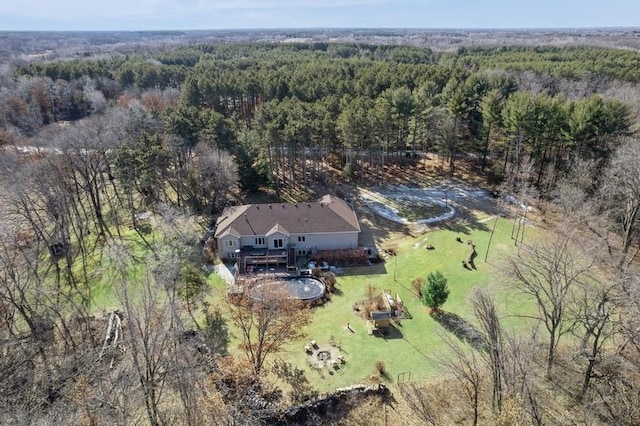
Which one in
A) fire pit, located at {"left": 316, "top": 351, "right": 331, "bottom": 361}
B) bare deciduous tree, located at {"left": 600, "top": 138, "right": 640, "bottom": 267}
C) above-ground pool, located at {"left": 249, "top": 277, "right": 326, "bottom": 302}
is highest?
bare deciduous tree, located at {"left": 600, "top": 138, "right": 640, "bottom": 267}

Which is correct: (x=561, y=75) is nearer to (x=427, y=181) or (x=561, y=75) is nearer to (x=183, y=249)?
(x=427, y=181)

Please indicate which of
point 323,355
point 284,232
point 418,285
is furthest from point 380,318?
point 284,232

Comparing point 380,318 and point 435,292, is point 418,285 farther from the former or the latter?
point 380,318

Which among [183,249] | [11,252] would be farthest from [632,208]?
[11,252]

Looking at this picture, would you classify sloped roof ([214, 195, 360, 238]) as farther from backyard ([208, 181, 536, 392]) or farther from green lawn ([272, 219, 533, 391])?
green lawn ([272, 219, 533, 391])

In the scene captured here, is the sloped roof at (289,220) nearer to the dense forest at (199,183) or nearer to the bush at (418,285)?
the dense forest at (199,183)

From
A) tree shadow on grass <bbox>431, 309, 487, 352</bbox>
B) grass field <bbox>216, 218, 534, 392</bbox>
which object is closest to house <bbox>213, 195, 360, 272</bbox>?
grass field <bbox>216, 218, 534, 392</bbox>

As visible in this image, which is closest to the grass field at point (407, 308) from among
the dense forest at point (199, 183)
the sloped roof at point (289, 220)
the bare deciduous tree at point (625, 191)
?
the dense forest at point (199, 183)
